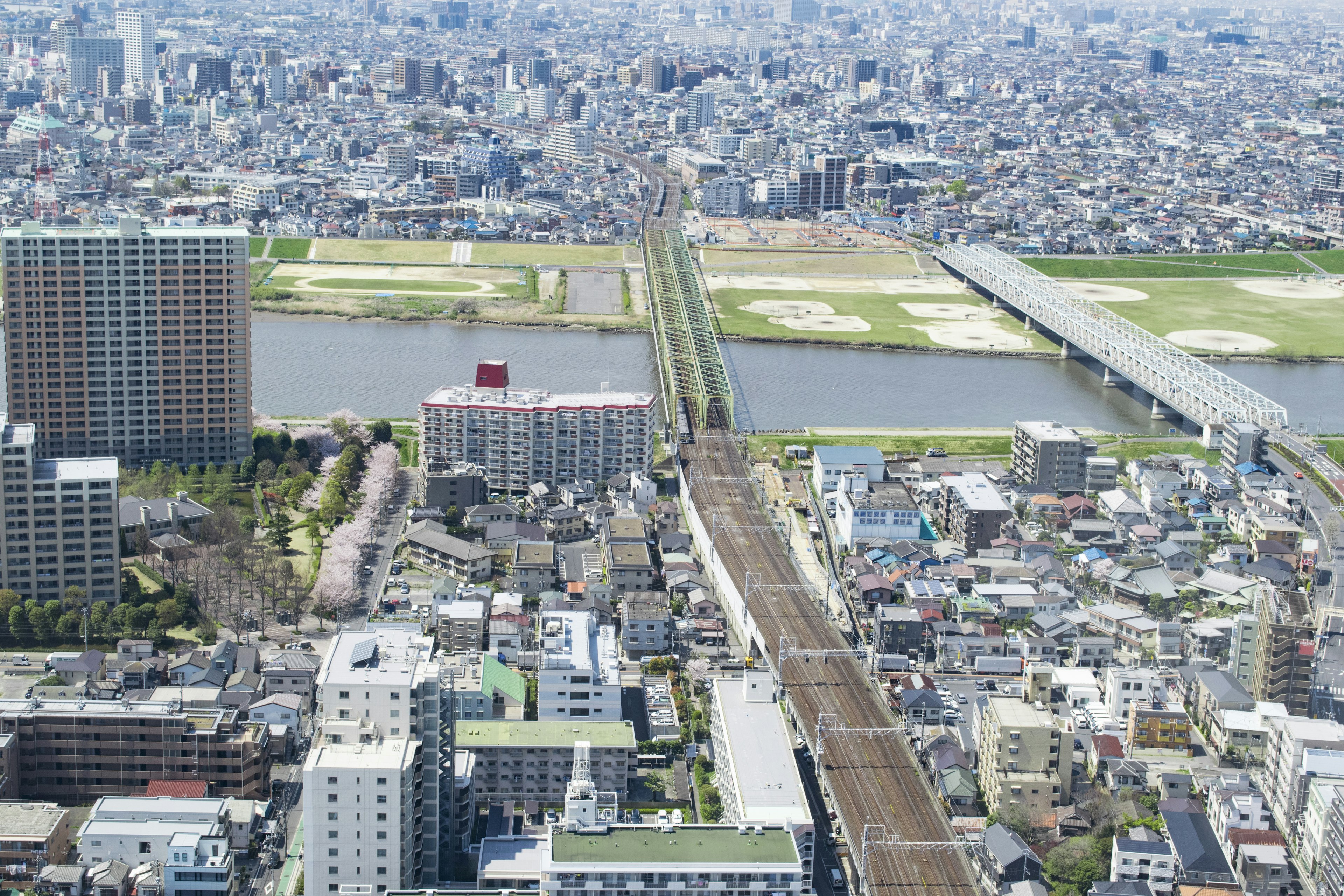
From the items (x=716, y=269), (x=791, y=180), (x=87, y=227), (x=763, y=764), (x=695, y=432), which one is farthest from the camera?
(x=791, y=180)

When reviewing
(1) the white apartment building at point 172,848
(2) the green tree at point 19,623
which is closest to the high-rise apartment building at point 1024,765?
(1) the white apartment building at point 172,848

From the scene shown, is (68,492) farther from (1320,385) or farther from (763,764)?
(1320,385)

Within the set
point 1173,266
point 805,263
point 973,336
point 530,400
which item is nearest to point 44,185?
point 805,263

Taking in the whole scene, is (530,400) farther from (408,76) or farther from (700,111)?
(408,76)

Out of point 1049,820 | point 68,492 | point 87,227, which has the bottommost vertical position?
point 1049,820

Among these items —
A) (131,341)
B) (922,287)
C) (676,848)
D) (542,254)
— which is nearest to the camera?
(676,848)

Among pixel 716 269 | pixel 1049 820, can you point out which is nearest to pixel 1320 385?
pixel 716 269

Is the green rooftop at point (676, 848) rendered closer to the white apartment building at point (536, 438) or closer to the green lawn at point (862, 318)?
the white apartment building at point (536, 438)
